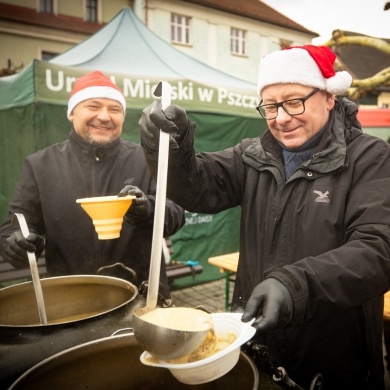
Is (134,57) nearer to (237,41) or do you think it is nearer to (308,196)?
(308,196)

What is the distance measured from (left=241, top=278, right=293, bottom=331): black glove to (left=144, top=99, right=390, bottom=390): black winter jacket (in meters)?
0.26

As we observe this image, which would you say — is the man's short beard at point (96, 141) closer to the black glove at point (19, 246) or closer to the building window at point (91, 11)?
the black glove at point (19, 246)

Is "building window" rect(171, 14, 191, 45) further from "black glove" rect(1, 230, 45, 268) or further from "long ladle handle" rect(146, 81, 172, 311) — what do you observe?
"long ladle handle" rect(146, 81, 172, 311)

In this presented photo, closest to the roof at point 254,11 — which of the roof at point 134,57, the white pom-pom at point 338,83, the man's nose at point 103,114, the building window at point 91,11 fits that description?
the building window at point 91,11

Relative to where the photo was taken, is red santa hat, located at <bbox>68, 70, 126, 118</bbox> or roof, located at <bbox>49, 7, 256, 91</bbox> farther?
roof, located at <bbox>49, 7, 256, 91</bbox>

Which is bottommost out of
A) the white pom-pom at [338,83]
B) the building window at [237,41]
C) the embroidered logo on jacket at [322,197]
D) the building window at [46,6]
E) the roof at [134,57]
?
the embroidered logo on jacket at [322,197]

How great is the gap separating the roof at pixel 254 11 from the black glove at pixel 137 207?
23.5 meters

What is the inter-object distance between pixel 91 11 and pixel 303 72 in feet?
85.7

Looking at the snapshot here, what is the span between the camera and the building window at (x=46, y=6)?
74.6 ft

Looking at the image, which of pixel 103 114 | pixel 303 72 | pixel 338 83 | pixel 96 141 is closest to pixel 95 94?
pixel 103 114

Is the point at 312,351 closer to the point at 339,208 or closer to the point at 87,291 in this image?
the point at 339,208

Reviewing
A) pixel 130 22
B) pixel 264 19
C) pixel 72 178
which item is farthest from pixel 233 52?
pixel 72 178

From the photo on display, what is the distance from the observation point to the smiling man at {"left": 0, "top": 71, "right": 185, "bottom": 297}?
2.50 metres

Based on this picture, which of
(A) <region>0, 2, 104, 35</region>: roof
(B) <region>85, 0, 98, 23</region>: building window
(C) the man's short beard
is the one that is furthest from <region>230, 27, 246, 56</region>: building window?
(C) the man's short beard
